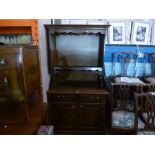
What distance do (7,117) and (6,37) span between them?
1.37m

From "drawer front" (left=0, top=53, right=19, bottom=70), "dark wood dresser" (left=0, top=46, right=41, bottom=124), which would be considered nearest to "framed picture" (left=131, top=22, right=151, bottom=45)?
"dark wood dresser" (left=0, top=46, right=41, bottom=124)

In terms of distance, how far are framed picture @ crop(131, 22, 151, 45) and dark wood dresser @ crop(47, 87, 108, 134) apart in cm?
110

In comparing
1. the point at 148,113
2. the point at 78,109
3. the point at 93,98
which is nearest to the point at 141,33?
the point at 93,98

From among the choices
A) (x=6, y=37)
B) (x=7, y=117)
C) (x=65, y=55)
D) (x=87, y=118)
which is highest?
(x=6, y=37)

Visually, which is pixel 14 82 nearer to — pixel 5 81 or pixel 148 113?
pixel 5 81

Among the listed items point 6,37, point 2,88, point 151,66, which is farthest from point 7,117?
point 151,66

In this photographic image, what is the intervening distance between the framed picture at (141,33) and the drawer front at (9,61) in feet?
6.65

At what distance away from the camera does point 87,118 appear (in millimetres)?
2516

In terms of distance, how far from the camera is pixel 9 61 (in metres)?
1.56
